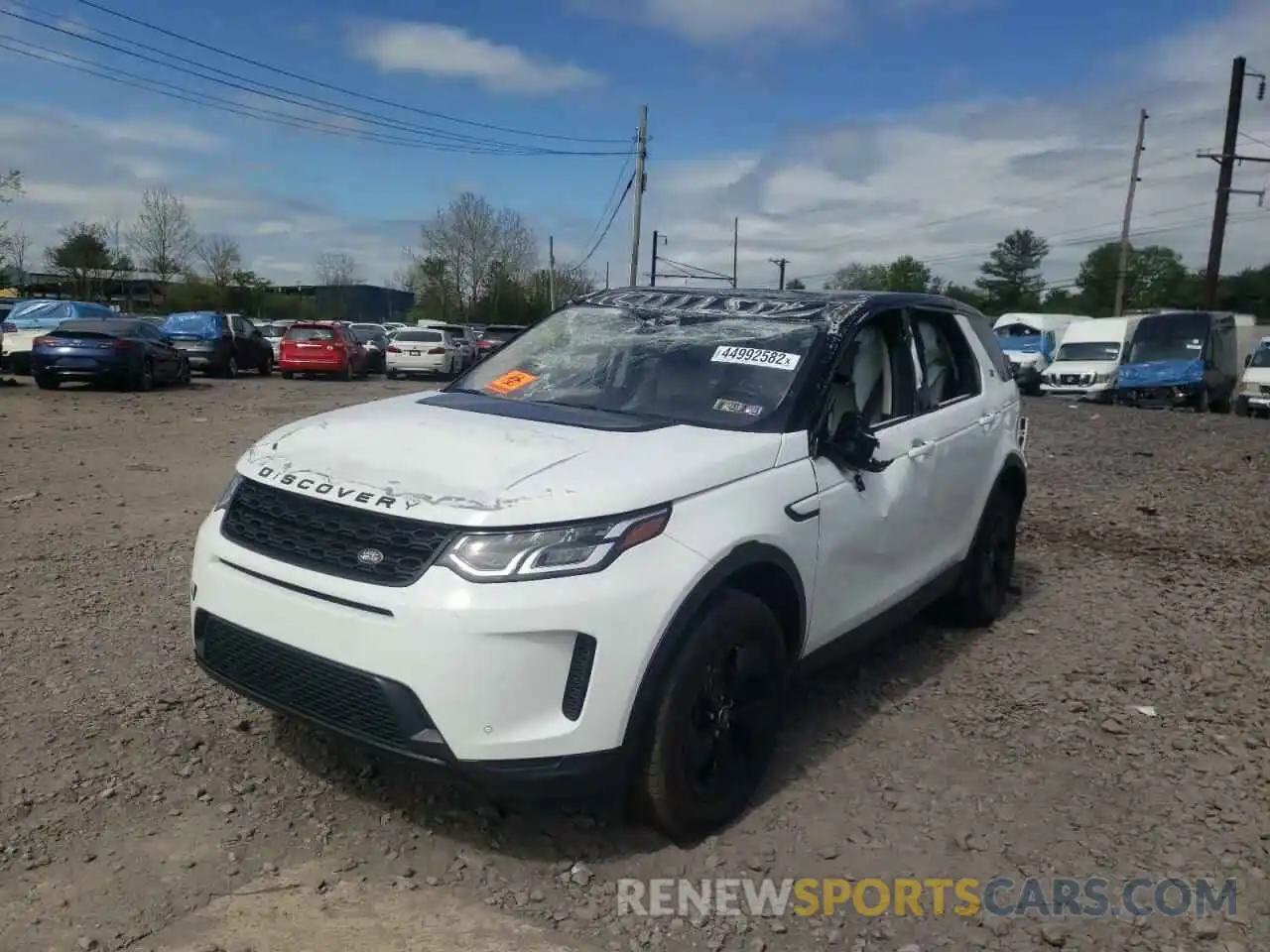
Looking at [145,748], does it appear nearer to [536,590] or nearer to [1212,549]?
[536,590]

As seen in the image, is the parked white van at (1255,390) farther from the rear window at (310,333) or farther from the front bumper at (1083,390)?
the rear window at (310,333)

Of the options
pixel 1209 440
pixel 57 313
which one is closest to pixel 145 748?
pixel 1209 440

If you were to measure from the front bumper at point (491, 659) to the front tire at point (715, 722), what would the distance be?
0.53 ft

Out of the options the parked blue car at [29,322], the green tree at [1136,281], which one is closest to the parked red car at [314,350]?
the parked blue car at [29,322]

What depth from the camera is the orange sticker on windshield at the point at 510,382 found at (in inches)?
171

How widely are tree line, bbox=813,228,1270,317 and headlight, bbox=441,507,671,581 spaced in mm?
51068

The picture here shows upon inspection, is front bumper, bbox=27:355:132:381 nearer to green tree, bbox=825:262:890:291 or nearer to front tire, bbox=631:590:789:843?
front tire, bbox=631:590:789:843

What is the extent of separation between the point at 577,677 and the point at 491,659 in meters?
0.25

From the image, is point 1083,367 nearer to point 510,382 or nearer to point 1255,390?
point 1255,390

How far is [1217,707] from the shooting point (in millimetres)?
4469

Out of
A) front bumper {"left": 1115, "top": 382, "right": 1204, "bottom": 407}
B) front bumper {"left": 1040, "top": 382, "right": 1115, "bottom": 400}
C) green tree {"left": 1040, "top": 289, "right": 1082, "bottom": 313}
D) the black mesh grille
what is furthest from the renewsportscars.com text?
green tree {"left": 1040, "top": 289, "right": 1082, "bottom": 313}

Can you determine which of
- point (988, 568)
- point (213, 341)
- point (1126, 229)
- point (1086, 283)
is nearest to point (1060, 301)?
point (1086, 283)

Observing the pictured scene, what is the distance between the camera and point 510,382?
14.4 ft

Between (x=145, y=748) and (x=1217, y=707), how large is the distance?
438cm
